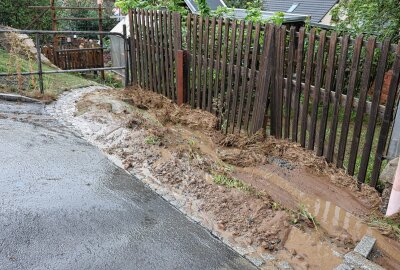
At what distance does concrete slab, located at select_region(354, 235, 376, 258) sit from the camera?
3019 millimetres

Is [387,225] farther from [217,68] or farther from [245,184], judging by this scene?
[217,68]

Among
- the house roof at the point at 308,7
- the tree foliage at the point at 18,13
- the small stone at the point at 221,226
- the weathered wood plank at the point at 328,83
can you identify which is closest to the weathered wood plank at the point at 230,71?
the weathered wood plank at the point at 328,83

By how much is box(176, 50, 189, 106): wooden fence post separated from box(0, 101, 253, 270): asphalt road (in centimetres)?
249

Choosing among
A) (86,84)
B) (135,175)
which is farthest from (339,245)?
(86,84)

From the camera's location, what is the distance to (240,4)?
2203 centimetres

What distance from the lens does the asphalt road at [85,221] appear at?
280 cm

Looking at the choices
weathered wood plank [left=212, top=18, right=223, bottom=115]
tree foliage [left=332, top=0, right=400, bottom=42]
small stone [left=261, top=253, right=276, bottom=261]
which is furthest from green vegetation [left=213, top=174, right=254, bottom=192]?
tree foliage [left=332, top=0, right=400, bottom=42]

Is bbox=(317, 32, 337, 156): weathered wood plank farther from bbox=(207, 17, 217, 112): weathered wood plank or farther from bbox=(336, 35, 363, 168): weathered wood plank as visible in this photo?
bbox=(207, 17, 217, 112): weathered wood plank

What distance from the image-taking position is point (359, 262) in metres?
2.91

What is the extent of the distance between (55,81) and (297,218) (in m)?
6.27

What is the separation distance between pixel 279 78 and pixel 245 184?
170 cm

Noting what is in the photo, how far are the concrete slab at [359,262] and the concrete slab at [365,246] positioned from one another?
0.14 feet

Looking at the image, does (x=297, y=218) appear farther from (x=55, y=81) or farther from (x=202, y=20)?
(x=55, y=81)

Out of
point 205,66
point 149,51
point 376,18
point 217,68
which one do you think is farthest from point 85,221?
point 376,18
